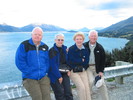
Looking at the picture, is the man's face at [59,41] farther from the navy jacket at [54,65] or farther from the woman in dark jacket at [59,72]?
the navy jacket at [54,65]

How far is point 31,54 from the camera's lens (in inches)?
153

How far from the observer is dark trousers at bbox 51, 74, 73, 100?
421 centimetres

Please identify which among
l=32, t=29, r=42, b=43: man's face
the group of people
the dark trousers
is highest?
l=32, t=29, r=42, b=43: man's face

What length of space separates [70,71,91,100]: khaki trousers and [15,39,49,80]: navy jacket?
789 millimetres

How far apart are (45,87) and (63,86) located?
0.53 metres

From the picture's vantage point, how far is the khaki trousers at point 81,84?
431cm

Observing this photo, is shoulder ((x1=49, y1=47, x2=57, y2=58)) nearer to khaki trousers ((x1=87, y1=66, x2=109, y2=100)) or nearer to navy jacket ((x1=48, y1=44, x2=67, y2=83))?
navy jacket ((x1=48, y1=44, x2=67, y2=83))

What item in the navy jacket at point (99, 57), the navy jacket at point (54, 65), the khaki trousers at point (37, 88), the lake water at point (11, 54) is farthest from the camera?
the lake water at point (11, 54)

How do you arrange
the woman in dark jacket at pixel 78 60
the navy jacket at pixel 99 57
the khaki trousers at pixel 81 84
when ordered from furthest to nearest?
the navy jacket at pixel 99 57, the woman in dark jacket at pixel 78 60, the khaki trousers at pixel 81 84

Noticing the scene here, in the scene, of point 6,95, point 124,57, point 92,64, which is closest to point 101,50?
point 92,64

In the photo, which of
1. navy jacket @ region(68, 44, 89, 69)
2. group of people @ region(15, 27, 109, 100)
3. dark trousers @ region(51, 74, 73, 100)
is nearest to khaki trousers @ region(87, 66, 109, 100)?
group of people @ region(15, 27, 109, 100)

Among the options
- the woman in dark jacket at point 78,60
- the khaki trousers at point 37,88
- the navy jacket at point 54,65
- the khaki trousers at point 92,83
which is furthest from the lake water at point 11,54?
the khaki trousers at point 37,88

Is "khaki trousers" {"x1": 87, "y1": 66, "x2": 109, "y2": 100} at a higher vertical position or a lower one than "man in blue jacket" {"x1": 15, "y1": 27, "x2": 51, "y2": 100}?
lower

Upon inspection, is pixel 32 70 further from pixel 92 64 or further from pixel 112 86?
pixel 112 86
